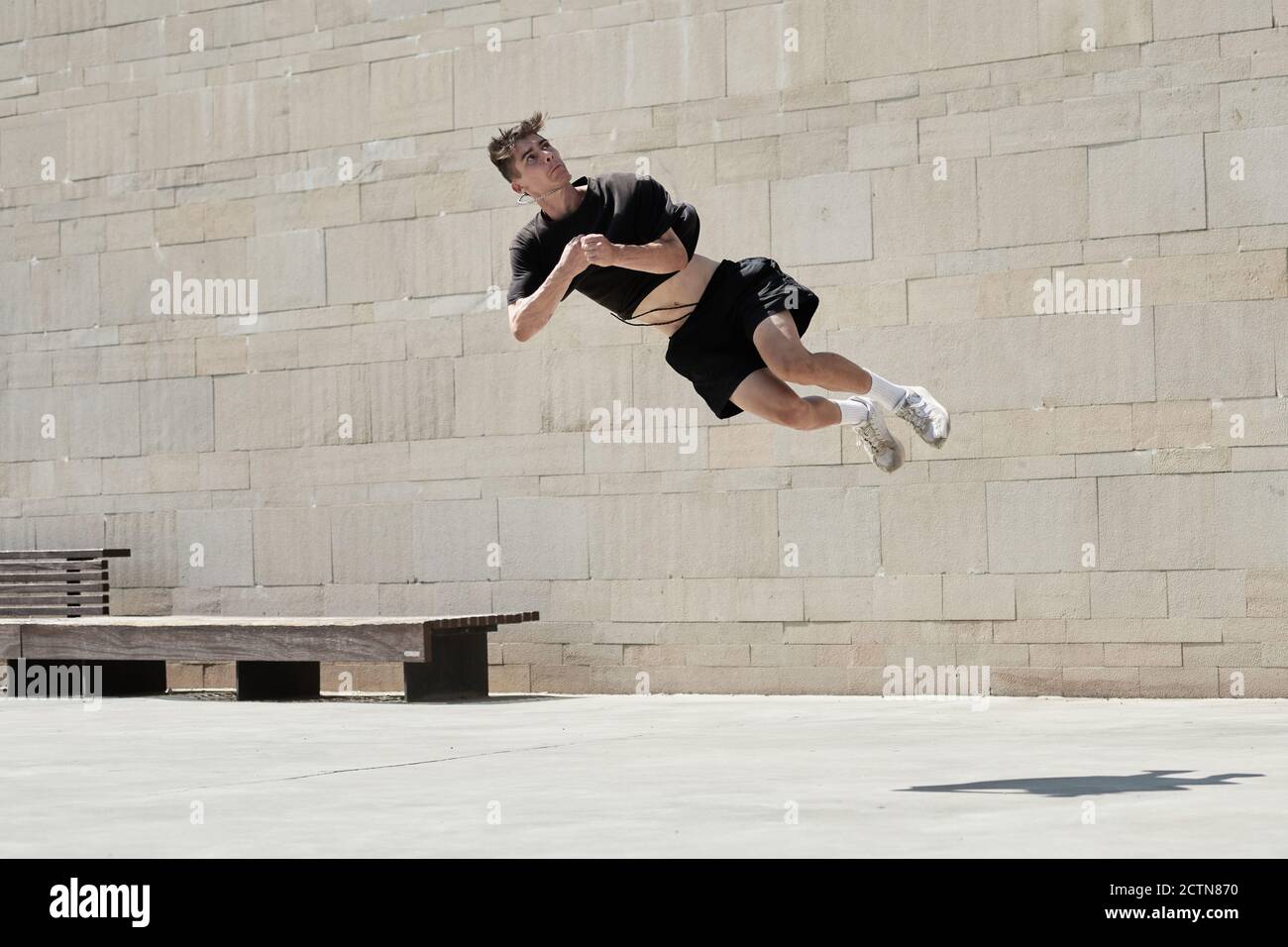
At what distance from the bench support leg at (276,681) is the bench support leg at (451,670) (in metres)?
1.05

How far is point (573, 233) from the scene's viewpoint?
830cm

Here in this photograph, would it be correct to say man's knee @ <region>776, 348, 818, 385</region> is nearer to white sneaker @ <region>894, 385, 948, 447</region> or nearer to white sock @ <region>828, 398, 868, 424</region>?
white sock @ <region>828, 398, 868, 424</region>

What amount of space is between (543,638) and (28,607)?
177 inches

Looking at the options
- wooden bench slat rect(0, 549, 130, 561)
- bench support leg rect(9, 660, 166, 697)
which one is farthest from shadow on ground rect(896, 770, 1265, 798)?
wooden bench slat rect(0, 549, 130, 561)

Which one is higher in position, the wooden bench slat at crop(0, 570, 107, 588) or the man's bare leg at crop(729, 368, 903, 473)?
the man's bare leg at crop(729, 368, 903, 473)

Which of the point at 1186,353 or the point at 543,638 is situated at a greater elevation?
the point at 1186,353

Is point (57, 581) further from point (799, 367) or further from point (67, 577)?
point (799, 367)

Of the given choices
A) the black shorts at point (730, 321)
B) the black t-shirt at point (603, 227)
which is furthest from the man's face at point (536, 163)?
the black shorts at point (730, 321)

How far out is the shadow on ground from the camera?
267 inches

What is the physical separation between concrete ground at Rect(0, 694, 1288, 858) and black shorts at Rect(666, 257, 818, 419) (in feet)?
5.93

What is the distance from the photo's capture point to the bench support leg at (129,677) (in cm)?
1376

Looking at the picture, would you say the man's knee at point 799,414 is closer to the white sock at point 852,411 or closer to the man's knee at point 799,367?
the man's knee at point 799,367
